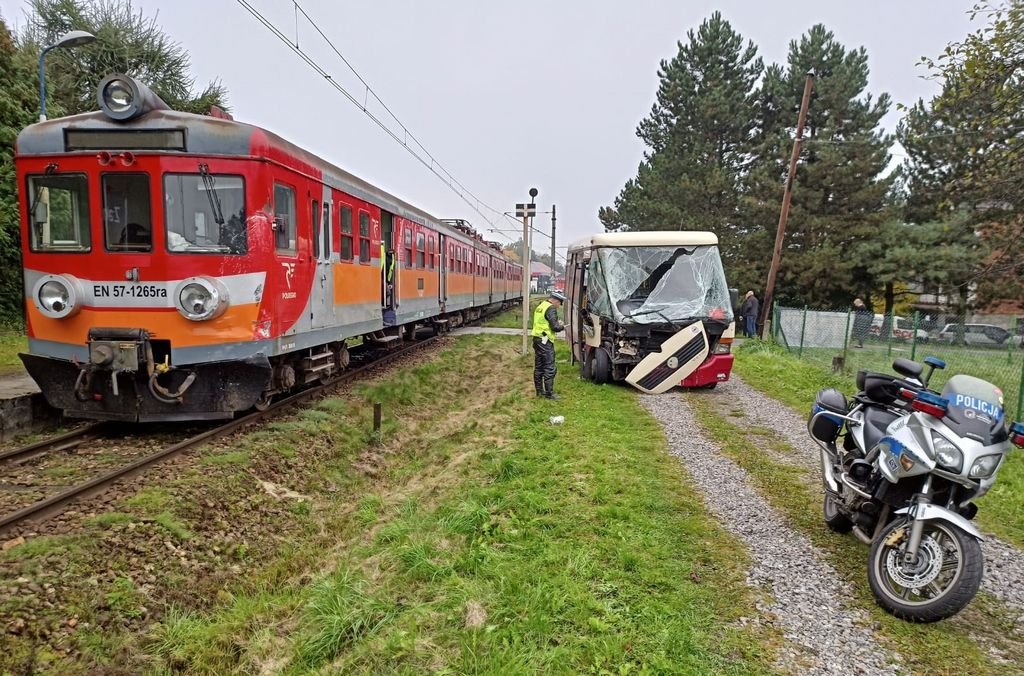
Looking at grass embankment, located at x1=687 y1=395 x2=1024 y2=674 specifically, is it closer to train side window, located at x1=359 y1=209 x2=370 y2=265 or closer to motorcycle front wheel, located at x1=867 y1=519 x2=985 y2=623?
motorcycle front wheel, located at x1=867 y1=519 x2=985 y2=623

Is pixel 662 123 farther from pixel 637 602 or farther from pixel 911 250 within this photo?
pixel 637 602

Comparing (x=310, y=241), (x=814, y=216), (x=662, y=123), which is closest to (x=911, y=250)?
(x=814, y=216)

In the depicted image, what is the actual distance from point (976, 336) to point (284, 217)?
14912 millimetres

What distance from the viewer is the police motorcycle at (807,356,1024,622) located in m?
3.14

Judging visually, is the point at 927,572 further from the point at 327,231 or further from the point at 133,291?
the point at 327,231

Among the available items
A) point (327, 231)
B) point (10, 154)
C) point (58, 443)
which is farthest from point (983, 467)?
point (10, 154)

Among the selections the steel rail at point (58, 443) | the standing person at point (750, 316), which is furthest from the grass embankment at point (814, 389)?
the steel rail at point (58, 443)

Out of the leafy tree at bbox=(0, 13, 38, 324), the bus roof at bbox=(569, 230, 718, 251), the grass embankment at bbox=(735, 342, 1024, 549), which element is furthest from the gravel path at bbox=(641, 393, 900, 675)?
the leafy tree at bbox=(0, 13, 38, 324)

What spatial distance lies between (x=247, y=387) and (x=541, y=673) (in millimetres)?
5115

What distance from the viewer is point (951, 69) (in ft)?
26.6

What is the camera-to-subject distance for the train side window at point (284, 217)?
6.89 m

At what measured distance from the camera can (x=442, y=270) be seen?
16719mm

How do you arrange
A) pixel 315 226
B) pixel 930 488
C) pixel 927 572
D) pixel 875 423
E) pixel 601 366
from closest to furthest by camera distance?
pixel 927 572 → pixel 930 488 → pixel 875 423 → pixel 315 226 → pixel 601 366

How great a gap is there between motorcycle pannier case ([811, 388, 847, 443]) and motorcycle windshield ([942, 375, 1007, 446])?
98 cm
